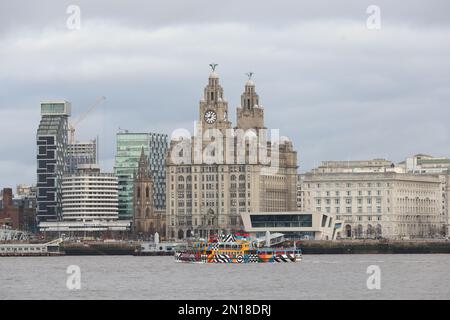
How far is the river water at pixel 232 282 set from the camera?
99062 millimetres

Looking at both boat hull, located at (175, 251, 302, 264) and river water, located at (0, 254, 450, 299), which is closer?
river water, located at (0, 254, 450, 299)

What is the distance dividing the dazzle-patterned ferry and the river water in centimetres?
388

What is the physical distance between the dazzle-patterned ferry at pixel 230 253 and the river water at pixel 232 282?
3884 millimetres

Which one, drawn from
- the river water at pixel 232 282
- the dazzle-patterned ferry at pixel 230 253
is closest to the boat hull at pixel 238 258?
the dazzle-patterned ferry at pixel 230 253

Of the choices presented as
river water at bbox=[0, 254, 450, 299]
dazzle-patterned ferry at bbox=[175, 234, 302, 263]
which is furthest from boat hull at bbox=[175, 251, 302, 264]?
river water at bbox=[0, 254, 450, 299]

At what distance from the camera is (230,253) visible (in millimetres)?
156000

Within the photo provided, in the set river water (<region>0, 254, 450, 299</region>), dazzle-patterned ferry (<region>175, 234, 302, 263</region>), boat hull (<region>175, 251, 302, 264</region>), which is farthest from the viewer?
boat hull (<region>175, 251, 302, 264</region>)

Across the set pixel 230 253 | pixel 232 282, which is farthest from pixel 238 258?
pixel 232 282

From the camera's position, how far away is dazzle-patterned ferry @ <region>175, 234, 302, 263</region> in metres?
156

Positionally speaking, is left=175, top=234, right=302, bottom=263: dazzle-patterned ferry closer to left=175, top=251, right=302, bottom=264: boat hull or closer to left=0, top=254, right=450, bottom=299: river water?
left=175, top=251, right=302, bottom=264: boat hull

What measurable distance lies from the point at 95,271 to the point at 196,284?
27430 mm

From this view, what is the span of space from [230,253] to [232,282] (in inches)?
1607

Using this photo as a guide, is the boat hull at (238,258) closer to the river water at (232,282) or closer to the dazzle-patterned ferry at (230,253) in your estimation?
the dazzle-patterned ferry at (230,253)
